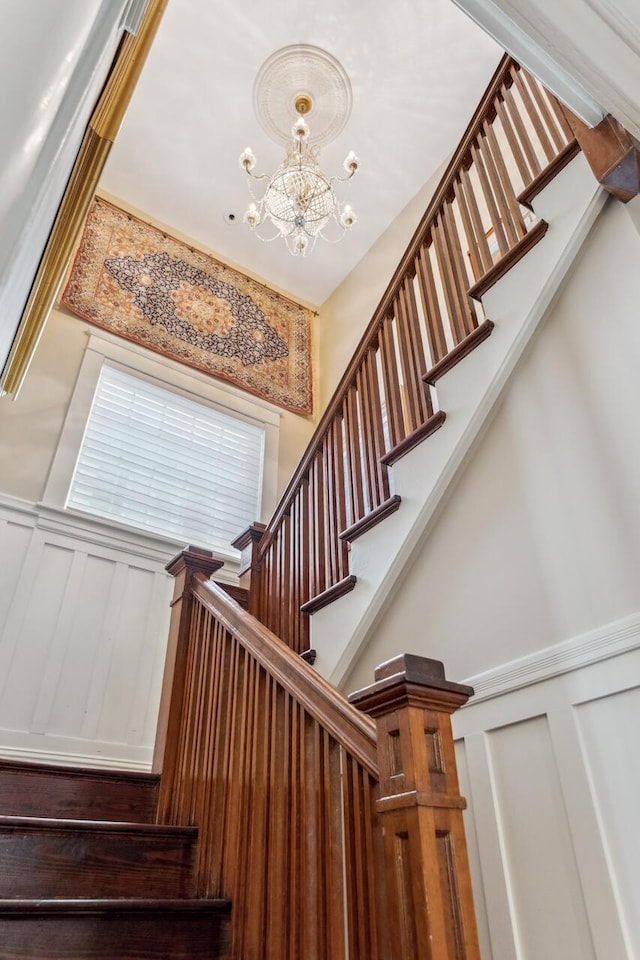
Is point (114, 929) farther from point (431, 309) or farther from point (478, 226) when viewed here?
point (478, 226)

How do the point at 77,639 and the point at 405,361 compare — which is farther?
the point at 77,639

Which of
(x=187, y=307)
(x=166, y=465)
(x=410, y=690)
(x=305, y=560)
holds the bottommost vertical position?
(x=410, y=690)

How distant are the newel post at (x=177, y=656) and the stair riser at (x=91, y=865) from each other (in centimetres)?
39

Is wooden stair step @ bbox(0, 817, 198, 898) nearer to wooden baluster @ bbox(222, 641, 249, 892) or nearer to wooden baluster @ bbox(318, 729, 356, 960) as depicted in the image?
wooden baluster @ bbox(222, 641, 249, 892)

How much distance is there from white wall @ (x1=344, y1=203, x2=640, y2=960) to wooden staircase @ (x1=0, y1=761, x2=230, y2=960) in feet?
2.58

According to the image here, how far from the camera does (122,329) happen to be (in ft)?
14.3

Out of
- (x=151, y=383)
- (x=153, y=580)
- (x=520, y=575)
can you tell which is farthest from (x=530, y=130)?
(x=153, y=580)

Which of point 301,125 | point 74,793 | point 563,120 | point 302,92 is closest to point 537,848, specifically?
point 74,793

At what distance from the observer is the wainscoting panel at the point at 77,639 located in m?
3.01

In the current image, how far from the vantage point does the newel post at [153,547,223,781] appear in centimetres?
224

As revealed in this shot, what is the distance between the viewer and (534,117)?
2.30m

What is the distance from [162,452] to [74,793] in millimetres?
2472

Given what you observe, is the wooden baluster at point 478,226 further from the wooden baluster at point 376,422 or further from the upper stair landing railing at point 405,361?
the wooden baluster at point 376,422

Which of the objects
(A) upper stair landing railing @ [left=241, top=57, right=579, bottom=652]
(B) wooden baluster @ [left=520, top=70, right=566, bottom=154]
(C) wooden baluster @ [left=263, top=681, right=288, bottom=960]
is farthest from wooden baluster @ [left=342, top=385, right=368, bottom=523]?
(B) wooden baluster @ [left=520, top=70, right=566, bottom=154]
